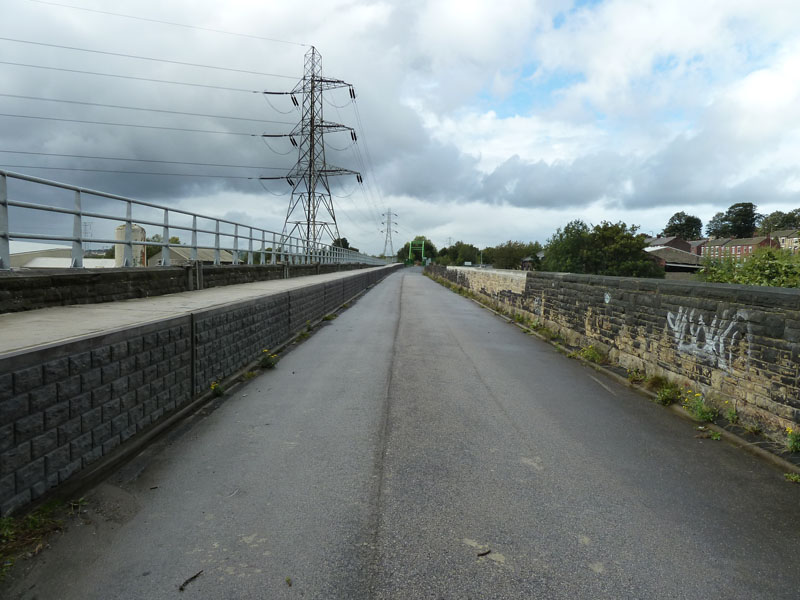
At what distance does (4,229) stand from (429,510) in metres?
5.88

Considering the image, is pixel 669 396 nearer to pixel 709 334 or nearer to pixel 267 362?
pixel 709 334

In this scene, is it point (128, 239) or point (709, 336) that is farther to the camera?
point (128, 239)

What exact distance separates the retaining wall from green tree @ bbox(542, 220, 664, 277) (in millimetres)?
61538

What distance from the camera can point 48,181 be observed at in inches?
249

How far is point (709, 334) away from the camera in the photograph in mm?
6000

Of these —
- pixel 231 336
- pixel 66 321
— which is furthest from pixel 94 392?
pixel 231 336

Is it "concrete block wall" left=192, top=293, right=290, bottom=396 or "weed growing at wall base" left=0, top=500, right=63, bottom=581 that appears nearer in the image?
"weed growing at wall base" left=0, top=500, right=63, bottom=581

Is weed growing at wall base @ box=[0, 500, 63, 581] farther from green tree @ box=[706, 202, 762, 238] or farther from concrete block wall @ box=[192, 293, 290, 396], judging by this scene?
green tree @ box=[706, 202, 762, 238]

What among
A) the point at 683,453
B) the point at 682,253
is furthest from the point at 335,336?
the point at 682,253

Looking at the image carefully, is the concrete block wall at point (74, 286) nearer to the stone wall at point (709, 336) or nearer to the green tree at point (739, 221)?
the stone wall at point (709, 336)

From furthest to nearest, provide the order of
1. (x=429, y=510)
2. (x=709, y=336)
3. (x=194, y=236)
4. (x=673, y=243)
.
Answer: (x=673, y=243) → (x=194, y=236) → (x=709, y=336) → (x=429, y=510)

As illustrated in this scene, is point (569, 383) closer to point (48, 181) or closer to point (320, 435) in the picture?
point (320, 435)

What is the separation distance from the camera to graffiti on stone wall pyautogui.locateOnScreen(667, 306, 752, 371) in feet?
18.0

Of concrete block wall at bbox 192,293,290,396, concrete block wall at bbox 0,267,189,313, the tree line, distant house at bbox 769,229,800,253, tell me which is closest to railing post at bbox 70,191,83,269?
concrete block wall at bbox 0,267,189,313
